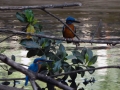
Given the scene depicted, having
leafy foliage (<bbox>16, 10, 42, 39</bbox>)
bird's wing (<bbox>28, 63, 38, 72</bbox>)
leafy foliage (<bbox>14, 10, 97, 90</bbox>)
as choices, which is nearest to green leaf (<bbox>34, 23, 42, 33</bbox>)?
leafy foliage (<bbox>14, 10, 97, 90</bbox>)

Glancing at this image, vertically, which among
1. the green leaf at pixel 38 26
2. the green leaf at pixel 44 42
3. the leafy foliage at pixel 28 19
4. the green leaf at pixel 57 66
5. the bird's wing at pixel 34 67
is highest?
the leafy foliage at pixel 28 19

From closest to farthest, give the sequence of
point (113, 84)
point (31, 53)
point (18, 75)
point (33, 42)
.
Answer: point (33, 42) → point (31, 53) → point (113, 84) → point (18, 75)

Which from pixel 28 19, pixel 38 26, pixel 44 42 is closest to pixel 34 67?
pixel 44 42

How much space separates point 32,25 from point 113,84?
143 centimetres

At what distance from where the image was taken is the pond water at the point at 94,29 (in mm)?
5914

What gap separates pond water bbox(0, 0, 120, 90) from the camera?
5.91m

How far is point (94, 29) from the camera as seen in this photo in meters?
11.5

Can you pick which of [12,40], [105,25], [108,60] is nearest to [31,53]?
[108,60]

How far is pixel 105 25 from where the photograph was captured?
493 inches

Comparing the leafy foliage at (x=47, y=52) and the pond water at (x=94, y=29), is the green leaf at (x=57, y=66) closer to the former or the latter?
the leafy foliage at (x=47, y=52)

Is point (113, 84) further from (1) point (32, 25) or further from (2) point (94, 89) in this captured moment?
(1) point (32, 25)

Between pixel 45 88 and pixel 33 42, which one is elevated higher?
pixel 33 42

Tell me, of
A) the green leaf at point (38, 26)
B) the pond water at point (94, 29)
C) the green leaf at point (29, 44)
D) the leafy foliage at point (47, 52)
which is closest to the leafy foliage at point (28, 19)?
the leafy foliage at point (47, 52)

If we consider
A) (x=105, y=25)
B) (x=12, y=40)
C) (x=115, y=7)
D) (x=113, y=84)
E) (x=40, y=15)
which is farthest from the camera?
(x=115, y=7)
